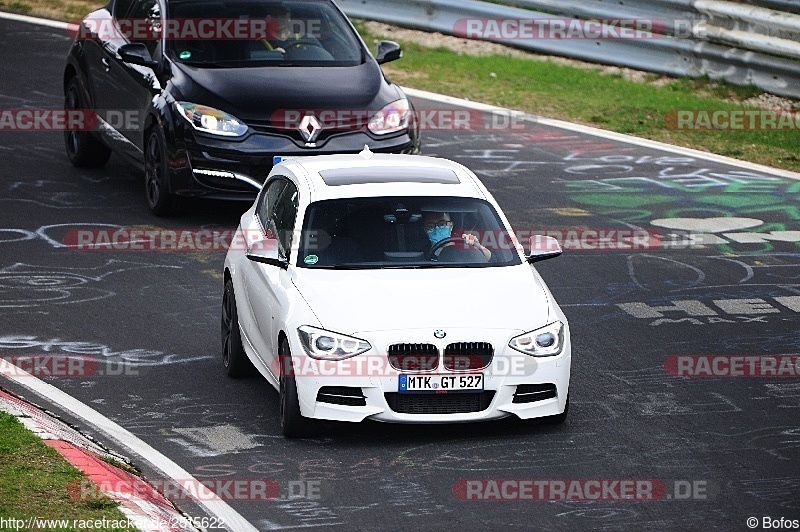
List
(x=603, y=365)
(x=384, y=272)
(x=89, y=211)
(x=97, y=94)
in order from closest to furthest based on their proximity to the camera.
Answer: (x=384, y=272), (x=603, y=365), (x=89, y=211), (x=97, y=94)

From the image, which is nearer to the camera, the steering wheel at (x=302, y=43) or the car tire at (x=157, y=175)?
the car tire at (x=157, y=175)

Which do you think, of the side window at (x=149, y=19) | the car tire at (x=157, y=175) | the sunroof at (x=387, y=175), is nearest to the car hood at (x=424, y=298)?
the sunroof at (x=387, y=175)

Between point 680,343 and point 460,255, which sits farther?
point 680,343

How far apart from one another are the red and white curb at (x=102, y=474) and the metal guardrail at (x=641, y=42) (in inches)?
488

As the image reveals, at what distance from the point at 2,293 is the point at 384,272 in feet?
13.8

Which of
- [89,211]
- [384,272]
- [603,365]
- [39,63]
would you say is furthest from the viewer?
[39,63]

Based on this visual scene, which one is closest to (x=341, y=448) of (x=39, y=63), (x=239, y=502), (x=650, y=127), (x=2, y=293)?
(x=239, y=502)

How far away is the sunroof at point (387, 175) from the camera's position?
35.9 ft

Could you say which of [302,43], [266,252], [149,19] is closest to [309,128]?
[302,43]

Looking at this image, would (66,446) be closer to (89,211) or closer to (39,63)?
(89,211)

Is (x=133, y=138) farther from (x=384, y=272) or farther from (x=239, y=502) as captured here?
(x=239, y=502)

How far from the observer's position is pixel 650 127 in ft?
64.4

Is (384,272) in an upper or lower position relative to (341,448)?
upper

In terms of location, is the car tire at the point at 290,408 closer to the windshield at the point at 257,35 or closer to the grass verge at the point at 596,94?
the windshield at the point at 257,35
